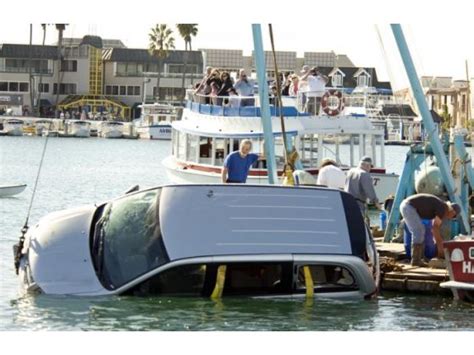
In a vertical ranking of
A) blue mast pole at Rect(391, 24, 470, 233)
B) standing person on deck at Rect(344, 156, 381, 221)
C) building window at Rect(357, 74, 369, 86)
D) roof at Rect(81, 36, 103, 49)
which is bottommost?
standing person on deck at Rect(344, 156, 381, 221)

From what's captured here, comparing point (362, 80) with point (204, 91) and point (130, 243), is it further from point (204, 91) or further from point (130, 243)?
point (130, 243)

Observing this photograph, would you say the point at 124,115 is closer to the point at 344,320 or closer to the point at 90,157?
the point at 90,157

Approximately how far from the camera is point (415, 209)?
62.4 feet

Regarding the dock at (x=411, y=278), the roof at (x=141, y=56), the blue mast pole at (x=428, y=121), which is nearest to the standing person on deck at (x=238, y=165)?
the blue mast pole at (x=428, y=121)

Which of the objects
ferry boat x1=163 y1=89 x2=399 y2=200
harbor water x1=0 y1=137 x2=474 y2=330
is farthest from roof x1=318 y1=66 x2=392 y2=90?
harbor water x1=0 y1=137 x2=474 y2=330

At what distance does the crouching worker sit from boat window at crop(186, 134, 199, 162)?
2133cm

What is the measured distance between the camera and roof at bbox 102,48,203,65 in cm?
12838

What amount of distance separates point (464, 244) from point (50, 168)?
47.9 meters

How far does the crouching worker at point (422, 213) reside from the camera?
1883cm

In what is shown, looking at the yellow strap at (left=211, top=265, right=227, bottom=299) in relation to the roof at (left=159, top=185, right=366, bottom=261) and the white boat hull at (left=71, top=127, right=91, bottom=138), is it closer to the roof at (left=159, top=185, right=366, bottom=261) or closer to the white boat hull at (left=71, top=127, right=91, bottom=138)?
the roof at (left=159, top=185, right=366, bottom=261)

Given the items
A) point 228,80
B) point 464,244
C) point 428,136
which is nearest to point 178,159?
point 228,80

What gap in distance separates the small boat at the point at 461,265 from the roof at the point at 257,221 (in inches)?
59.6

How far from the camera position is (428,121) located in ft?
70.4

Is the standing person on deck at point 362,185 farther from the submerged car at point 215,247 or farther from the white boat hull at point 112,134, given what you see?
the white boat hull at point 112,134
